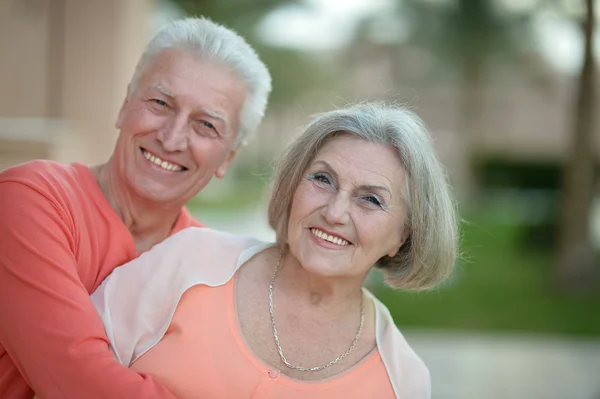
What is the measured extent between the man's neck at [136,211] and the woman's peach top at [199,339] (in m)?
0.24

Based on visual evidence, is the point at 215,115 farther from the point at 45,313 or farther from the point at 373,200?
the point at 45,313

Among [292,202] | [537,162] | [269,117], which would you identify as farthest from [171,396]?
[269,117]

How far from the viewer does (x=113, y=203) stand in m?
2.70

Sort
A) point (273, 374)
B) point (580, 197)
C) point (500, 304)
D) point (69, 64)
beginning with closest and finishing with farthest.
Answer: point (273, 374), point (69, 64), point (500, 304), point (580, 197)

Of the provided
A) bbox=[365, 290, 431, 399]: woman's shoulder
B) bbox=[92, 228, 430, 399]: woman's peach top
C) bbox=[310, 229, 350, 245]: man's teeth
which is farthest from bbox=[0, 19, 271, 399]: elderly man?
bbox=[365, 290, 431, 399]: woman's shoulder

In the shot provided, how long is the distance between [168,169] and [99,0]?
662cm

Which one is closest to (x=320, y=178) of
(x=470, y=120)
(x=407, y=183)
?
(x=407, y=183)

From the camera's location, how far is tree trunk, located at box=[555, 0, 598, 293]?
11672 millimetres

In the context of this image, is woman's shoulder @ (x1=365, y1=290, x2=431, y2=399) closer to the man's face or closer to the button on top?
the button on top

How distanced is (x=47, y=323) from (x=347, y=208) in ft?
2.97

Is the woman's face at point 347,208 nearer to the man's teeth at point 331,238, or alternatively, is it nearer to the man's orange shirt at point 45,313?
the man's teeth at point 331,238

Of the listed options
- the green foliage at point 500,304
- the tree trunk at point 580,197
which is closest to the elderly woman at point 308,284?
the green foliage at point 500,304

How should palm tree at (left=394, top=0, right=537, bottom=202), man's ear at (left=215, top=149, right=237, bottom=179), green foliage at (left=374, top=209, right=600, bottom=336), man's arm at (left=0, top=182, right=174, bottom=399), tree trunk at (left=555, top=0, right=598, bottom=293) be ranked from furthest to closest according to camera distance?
palm tree at (left=394, top=0, right=537, bottom=202), tree trunk at (left=555, top=0, right=598, bottom=293), green foliage at (left=374, top=209, right=600, bottom=336), man's ear at (left=215, top=149, right=237, bottom=179), man's arm at (left=0, top=182, right=174, bottom=399)

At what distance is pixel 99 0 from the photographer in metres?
8.76
